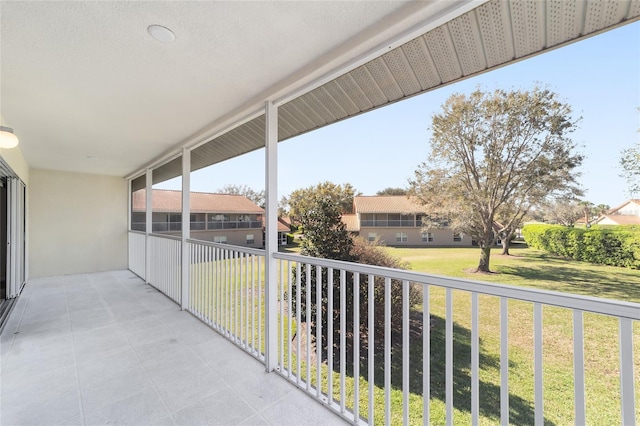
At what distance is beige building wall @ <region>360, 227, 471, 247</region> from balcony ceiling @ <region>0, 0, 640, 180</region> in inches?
79.3

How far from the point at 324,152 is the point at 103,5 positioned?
342 cm

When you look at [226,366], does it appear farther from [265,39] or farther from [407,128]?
[407,128]

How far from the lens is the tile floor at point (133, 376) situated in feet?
5.72

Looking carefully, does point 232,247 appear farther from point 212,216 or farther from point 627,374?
point 627,374

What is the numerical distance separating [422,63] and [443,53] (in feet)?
0.43

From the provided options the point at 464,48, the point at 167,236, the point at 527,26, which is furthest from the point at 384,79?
the point at 167,236

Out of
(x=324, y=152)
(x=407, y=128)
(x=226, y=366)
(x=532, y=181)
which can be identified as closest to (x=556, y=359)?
(x=532, y=181)

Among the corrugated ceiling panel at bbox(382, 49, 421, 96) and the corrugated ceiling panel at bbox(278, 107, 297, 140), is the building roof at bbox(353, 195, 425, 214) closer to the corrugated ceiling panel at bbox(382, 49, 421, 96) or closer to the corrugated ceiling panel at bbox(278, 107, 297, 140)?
the corrugated ceiling panel at bbox(278, 107, 297, 140)

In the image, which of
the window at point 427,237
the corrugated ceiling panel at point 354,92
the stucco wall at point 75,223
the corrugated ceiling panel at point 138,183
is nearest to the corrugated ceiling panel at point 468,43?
the corrugated ceiling panel at point 354,92

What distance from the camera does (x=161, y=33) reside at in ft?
4.90

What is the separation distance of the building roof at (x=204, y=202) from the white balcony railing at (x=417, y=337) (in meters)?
0.73

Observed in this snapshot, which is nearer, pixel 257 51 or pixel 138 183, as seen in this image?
pixel 257 51

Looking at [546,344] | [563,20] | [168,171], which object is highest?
[563,20]

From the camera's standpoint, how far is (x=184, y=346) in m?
2.65
